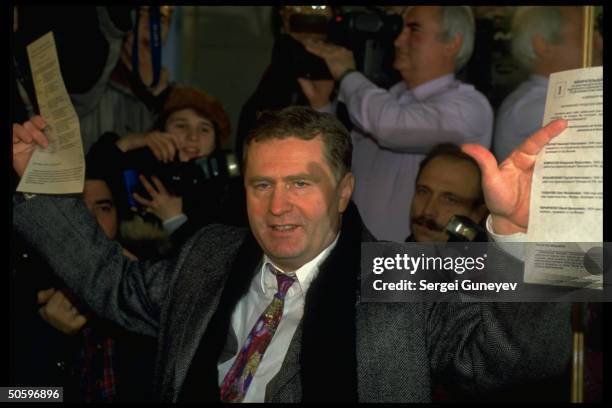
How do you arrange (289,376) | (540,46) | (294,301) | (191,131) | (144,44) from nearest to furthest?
1. (289,376)
2. (294,301)
3. (540,46)
4. (191,131)
5. (144,44)

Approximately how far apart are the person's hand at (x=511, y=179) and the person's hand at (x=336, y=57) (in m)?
0.89

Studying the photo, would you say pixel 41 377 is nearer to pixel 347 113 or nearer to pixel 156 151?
pixel 156 151

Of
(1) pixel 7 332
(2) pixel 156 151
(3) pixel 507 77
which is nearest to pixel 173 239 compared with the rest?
(2) pixel 156 151

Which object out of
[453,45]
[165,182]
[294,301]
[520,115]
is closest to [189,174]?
[165,182]

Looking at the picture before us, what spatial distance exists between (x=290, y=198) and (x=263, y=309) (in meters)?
0.25

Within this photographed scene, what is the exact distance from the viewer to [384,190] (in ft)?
6.73

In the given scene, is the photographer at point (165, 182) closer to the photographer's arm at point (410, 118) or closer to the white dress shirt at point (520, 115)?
the photographer's arm at point (410, 118)

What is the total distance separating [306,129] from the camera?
1.57 meters

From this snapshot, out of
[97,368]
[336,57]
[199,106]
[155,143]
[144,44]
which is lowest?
[97,368]

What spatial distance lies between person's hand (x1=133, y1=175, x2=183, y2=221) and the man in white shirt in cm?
93

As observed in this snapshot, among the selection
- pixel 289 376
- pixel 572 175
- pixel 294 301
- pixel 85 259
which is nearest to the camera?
pixel 572 175

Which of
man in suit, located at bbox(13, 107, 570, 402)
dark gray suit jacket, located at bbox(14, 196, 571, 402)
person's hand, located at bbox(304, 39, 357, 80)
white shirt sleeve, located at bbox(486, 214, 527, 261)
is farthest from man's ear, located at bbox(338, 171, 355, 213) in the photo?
person's hand, located at bbox(304, 39, 357, 80)

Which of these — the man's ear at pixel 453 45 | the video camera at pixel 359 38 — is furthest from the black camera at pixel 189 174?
the man's ear at pixel 453 45

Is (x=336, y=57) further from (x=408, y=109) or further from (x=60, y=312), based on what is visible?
(x=60, y=312)
